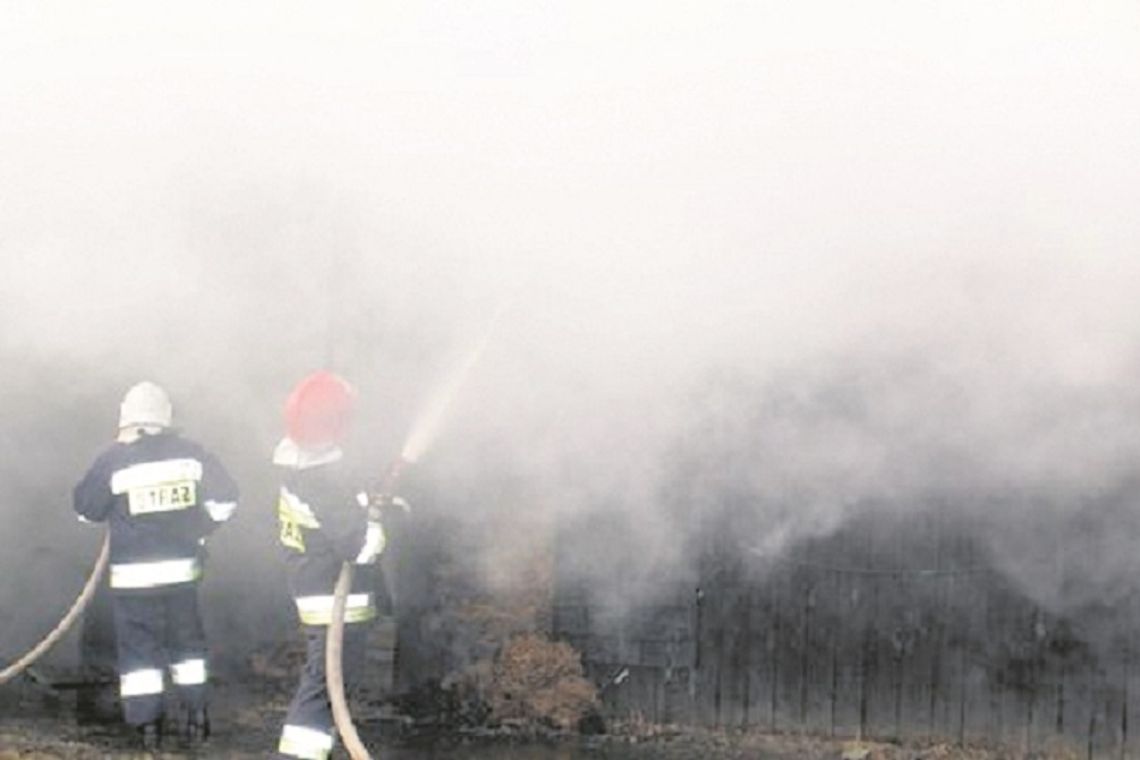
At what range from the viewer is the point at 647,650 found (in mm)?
6453

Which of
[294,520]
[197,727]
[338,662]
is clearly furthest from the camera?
[197,727]

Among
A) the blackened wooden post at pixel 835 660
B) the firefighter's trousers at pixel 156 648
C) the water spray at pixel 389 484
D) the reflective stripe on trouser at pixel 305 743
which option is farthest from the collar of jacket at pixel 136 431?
the blackened wooden post at pixel 835 660

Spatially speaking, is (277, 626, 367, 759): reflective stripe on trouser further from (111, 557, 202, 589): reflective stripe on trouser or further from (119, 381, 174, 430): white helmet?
(119, 381, 174, 430): white helmet

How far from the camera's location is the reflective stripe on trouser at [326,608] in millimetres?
5641

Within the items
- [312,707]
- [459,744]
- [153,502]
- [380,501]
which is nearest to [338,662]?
[312,707]

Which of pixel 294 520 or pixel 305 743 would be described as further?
pixel 294 520

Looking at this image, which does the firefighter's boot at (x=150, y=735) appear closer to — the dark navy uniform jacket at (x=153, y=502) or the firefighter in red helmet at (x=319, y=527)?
the dark navy uniform jacket at (x=153, y=502)

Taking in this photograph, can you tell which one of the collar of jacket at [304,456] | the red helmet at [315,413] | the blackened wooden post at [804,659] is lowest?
the blackened wooden post at [804,659]

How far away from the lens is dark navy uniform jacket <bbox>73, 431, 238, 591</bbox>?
20.4ft

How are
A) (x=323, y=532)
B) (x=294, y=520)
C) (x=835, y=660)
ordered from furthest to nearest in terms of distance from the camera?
(x=835, y=660) → (x=294, y=520) → (x=323, y=532)

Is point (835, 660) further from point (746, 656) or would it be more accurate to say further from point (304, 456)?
point (304, 456)

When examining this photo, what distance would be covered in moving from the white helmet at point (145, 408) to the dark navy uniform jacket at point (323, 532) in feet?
2.61

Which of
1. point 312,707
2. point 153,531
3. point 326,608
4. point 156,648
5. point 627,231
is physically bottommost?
point 312,707

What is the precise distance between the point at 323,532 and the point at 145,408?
1.14 m
